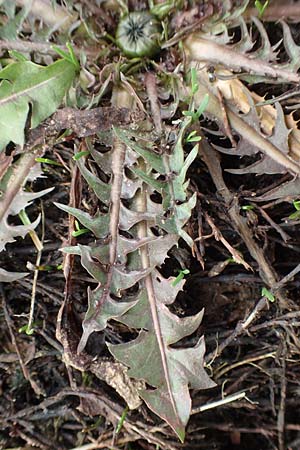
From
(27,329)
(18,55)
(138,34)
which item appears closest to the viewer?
(18,55)

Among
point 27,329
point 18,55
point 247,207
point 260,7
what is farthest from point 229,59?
point 27,329

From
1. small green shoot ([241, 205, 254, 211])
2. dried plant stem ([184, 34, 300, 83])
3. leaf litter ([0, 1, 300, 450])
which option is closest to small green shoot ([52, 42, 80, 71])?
leaf litter ([0, 1, 300, 450])

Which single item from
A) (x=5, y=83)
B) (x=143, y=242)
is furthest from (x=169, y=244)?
(x=5, y=83)

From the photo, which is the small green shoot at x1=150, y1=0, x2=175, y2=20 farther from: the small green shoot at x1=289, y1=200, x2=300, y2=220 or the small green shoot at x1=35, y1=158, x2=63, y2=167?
the small green shoot at x1=289, y1=200, x2=300, y2=220

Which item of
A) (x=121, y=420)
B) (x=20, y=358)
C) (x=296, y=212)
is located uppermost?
(x=296, y=212)

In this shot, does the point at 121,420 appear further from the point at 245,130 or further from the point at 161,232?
the point at 245,130

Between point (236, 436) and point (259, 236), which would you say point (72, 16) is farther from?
point (236, 436)

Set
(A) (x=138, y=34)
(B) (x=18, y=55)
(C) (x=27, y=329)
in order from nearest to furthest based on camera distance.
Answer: (B) (x=18, y=55) < (A) (x=138, y=34) < (C) (x=27, y=329)

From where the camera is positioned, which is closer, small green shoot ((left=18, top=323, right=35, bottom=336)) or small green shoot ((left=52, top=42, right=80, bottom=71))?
small green shoot ((left=52, top=42, right=80, bottom=71))

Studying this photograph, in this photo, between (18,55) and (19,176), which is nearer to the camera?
(18,55)

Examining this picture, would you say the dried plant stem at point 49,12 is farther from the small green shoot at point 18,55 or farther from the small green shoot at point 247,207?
the small green shoot at point 247,207

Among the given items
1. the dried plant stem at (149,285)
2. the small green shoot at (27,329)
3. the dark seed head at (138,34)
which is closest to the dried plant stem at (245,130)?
the dark seed head at (138,34)
